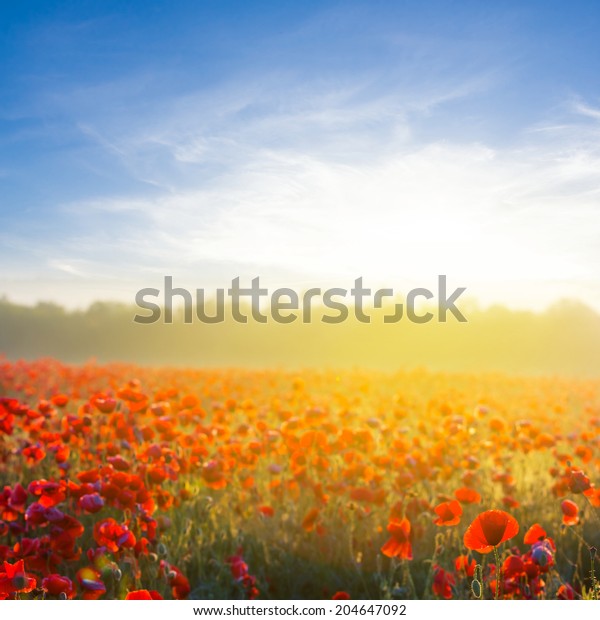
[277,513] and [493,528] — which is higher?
[493,528]

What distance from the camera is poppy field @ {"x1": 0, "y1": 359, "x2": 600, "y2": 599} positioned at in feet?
8.36

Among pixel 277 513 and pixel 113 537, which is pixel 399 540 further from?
pixel 277 513

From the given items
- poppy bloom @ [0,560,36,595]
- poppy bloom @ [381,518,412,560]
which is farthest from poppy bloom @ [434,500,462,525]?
poppy bloom @ [0,560,36,595]

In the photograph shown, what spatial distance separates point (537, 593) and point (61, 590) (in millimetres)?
1849

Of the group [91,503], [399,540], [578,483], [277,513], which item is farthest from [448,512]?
[277,513]

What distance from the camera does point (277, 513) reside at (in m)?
4.00

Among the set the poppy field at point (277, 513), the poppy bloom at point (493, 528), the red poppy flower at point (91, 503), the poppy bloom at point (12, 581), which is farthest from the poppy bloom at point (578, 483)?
the poppy bloom at point (12, 581)

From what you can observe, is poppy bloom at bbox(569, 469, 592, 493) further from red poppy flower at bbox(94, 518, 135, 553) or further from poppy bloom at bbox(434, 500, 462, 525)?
red poppy flower at bbox(94, 518, 135, 553)

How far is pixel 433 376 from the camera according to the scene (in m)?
12.2

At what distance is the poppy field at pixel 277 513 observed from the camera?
2549 mm

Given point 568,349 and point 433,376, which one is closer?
point 433,376

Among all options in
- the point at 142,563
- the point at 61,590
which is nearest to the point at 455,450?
the point at 142,563

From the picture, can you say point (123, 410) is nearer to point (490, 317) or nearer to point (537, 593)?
point (537, 593)

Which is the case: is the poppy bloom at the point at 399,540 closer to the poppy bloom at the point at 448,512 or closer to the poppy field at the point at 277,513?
the poppy field at the point at 277,513
